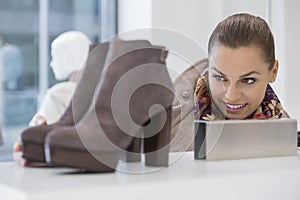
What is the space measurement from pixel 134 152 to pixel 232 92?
0.22 meters

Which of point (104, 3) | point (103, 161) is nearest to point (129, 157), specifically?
point (103, 161)

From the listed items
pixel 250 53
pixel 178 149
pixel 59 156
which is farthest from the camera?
pixel 250 53

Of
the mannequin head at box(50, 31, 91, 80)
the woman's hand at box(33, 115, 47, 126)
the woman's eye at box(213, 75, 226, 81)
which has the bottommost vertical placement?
the woman's hand at box(33, 115, 47, 126)

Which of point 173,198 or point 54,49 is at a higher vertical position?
point 54,49

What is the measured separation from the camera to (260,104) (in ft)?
2.26

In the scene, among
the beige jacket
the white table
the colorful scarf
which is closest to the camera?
the white table

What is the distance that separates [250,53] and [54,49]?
268 millimetres

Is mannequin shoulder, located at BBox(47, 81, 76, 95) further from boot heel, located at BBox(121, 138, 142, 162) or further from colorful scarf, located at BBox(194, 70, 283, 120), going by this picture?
colorful scarf, located at BBox(194, 70, 283, 120)

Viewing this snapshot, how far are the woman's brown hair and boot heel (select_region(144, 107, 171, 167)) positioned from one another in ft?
0.69

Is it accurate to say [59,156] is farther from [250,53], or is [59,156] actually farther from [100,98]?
[250,53]

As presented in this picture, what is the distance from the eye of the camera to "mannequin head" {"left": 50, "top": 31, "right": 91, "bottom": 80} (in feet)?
1.43

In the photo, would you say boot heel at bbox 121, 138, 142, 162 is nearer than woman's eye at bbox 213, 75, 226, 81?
Yes

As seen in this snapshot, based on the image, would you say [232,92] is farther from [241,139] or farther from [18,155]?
[18,155]

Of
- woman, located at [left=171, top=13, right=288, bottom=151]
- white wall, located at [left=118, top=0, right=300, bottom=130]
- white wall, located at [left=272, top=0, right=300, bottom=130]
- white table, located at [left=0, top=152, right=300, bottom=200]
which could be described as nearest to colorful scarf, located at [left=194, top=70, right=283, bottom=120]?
woman, located at [left=171, top=13, right=288, bottom=151]
